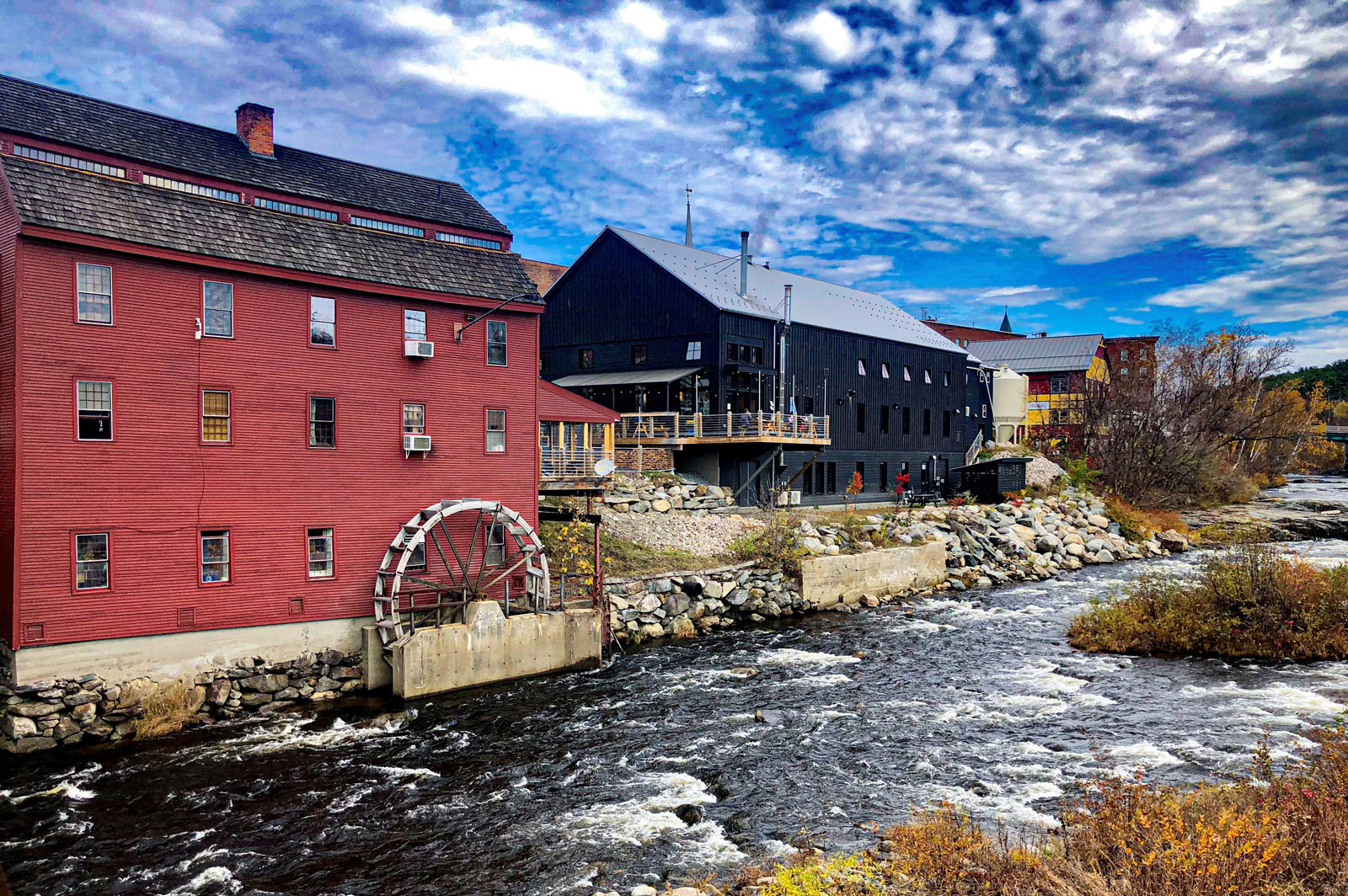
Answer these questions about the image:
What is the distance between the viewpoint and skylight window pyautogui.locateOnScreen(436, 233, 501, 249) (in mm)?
23609

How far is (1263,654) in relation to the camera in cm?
2011

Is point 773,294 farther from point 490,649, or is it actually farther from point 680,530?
point 490,649

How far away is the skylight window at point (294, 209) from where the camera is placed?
20.8 metres

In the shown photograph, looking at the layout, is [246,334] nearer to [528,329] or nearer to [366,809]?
[528,329]

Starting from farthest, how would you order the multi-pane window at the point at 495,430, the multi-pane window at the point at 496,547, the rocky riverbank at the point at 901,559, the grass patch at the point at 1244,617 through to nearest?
Result: the rocky riverbank at the point at 901,559 < the multi-pane window at the point at 495,430 < the multi-pane window at the point at 496,547 < the grass patch at the point at 1244,617

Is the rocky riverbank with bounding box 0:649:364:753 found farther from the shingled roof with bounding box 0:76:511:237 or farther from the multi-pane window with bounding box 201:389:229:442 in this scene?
the shingled roof with bounding box 0:76:511:237

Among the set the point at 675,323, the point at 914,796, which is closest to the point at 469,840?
the point at 914,796

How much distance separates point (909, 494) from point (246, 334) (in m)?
32.8

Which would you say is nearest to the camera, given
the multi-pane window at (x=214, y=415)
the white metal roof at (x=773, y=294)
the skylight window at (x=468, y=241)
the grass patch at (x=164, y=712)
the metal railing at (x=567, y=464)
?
the grass patch at (x=164, y=712)

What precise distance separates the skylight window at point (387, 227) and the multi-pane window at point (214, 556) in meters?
8.64

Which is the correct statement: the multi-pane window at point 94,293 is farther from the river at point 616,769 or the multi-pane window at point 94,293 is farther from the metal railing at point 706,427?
the metal railing at point 706,427

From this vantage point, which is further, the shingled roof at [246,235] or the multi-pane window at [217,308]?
the multi-pane window at [217,308]

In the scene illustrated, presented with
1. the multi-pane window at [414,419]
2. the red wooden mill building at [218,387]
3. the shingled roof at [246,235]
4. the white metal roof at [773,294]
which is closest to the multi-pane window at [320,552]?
the red wooden mill building at [218,387]

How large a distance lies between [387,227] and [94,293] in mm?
7808
